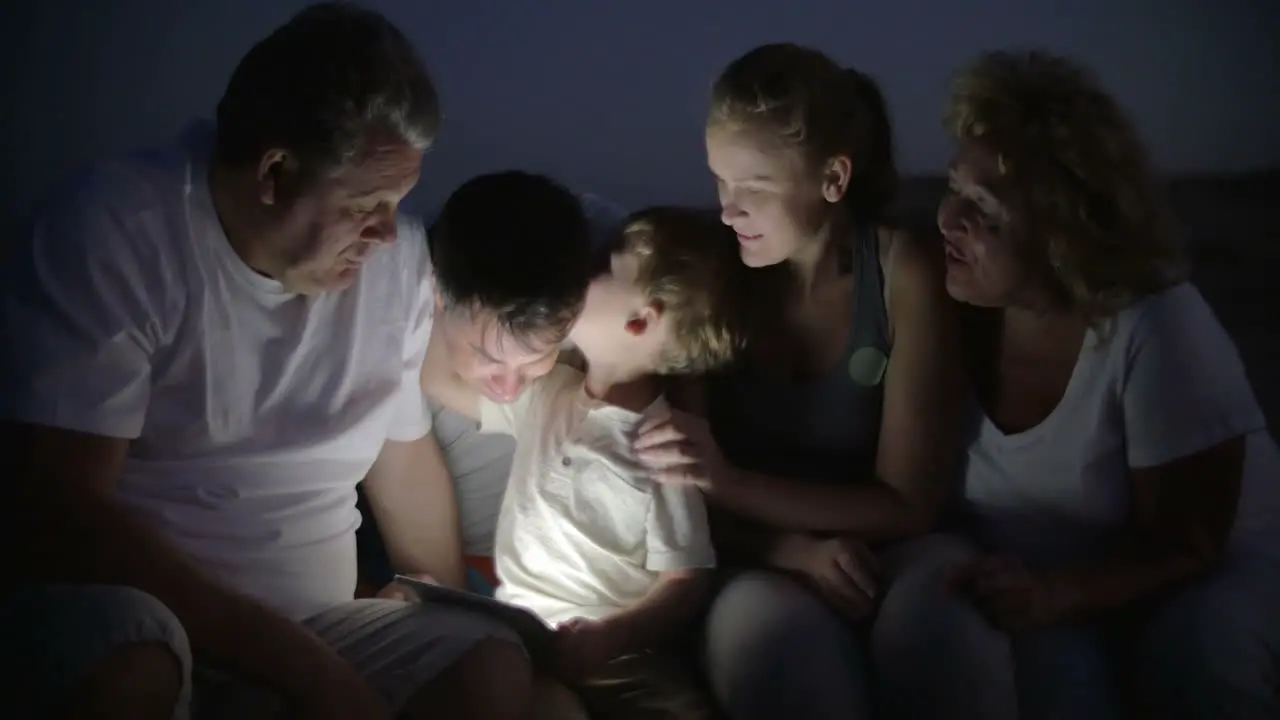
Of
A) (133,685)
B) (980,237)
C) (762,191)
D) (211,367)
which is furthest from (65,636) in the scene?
(980,237)

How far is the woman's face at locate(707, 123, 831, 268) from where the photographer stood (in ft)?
4.42

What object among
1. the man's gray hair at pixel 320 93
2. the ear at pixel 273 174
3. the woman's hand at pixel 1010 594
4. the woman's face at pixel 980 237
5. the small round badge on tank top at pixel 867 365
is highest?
the man's gray hair at pixel 320 93

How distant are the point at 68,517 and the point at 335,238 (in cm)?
33

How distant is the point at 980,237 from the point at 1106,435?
25cm

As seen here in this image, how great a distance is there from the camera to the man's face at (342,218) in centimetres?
111

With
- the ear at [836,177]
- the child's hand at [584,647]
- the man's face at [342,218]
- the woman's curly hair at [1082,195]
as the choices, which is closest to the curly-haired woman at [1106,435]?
the woman's curly hair at [1082,195]

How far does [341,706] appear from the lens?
3.55 feet

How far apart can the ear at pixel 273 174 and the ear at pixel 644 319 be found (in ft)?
1.37

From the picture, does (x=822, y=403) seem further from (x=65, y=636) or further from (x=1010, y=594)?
(x=65, y=636)

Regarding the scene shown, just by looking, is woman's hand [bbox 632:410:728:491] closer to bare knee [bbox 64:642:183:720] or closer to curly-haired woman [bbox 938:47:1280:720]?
curly-haired woman [bbox 938:47:1280:720]

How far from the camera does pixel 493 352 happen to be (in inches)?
49.2

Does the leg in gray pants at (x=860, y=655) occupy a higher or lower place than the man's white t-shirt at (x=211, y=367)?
lower

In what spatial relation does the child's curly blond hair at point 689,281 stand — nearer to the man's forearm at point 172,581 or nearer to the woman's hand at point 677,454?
the woman's hand at point 677,454

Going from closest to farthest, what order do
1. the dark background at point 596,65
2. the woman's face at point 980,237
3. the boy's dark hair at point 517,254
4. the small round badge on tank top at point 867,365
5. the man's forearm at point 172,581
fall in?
1. the man's forearm at point 172,581
2. the boy's dark hair at point 517,254
3. the woman's face at point 980,237
4. the small round badge on tank top at point 867,365
5. the dark background at point 596,65
